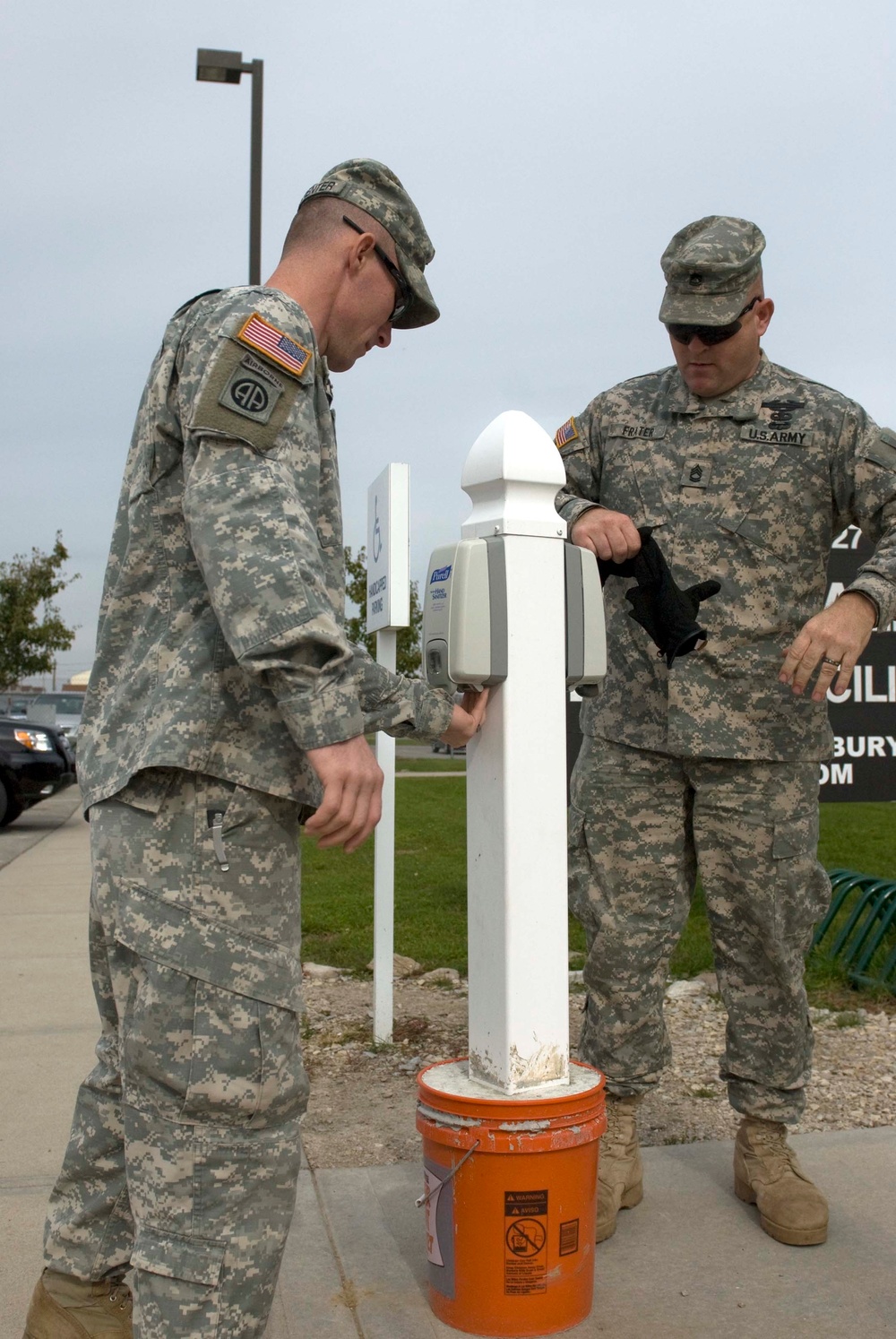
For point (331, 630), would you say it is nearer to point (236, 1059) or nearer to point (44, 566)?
point (236, 1059)

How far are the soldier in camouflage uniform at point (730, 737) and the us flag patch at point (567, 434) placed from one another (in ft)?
0.95

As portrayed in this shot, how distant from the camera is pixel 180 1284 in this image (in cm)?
193

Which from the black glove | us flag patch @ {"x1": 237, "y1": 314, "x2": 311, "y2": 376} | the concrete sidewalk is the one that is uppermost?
us flag patch @ {"x1": 237, "y1": 314, "x2": 311, "y2": 376}

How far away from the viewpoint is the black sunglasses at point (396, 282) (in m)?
2.28

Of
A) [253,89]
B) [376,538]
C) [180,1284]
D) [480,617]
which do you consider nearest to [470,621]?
[480,617]

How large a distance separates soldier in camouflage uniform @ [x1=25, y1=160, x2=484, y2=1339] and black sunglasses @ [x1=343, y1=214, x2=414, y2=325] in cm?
4

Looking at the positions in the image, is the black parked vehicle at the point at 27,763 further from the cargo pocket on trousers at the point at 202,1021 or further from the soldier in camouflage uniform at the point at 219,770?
the cargo pocket on trousers at the point at 202,1021

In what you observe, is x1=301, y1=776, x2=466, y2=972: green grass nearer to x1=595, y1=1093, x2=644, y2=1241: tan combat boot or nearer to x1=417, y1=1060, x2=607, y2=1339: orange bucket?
x1=595, y1=1093, x2=644, y2=1241: tan combat boot

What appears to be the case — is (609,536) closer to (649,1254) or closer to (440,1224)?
(440,1224)

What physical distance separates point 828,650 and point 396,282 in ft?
4.31

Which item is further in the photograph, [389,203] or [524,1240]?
[524,1240]

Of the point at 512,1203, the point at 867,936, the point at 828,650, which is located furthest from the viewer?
the point at 867,936

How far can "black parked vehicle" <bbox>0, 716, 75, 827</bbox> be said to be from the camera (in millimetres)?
12695

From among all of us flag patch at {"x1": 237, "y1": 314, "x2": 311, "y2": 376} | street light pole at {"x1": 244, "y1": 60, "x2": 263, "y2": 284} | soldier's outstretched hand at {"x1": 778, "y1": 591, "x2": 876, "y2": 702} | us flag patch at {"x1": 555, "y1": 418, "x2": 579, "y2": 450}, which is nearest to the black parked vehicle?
street light pole at {"x1": 244, "y1": 60, "x2": 263, "y2": 284}
